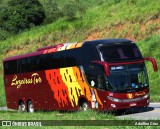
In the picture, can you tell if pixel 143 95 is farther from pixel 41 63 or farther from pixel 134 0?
pixel 134 0

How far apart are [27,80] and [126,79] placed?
8.99m

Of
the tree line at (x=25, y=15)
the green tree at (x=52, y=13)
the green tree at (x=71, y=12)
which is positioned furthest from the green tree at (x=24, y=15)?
the green tree at (x=71, y=12)

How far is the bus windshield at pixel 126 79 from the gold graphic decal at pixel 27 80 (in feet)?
23.0

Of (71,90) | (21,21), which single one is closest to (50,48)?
(71,90)

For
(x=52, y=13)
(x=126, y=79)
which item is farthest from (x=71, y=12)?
(x=126, y=79)

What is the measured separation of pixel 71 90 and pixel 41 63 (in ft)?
11.6

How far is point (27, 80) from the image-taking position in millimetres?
27656

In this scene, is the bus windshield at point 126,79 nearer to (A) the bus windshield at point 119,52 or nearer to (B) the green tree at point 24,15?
(A) the bus windshield at point 119,52

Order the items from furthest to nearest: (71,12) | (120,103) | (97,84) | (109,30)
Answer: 1. (71,12)
2. (109,30)
3. (97,84)
4. (120,103)

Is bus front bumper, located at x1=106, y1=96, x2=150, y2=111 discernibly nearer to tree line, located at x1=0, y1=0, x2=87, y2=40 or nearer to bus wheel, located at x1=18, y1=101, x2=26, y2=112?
bus wheel, located at x1=18, y1=101, x2=26, y2=112

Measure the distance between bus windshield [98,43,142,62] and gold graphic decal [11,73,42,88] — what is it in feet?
21.6

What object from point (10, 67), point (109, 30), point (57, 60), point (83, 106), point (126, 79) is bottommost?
point (83, 106)

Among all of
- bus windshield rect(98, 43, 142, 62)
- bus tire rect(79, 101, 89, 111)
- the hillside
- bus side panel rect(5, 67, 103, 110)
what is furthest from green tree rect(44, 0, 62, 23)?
bus windshield rect(98, 43, 142, 62)

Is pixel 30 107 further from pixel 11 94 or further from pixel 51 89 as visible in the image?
pixel 51 89
